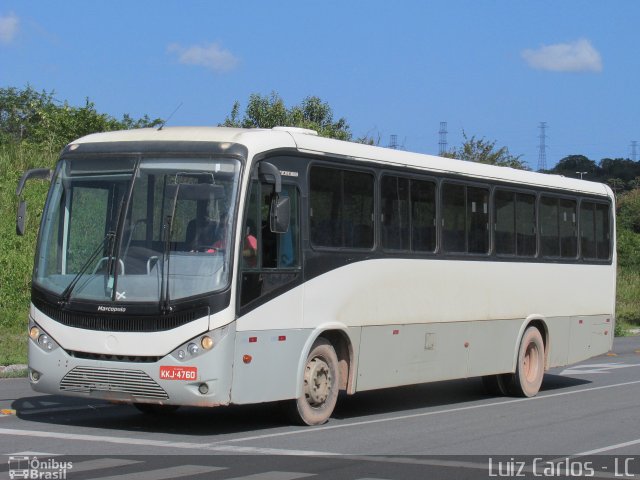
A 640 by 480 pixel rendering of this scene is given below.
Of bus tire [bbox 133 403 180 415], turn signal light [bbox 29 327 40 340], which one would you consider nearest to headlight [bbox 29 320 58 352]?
turn signal light [bbox 29 327 40 340]

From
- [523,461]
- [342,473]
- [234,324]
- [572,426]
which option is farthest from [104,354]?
[572,426]

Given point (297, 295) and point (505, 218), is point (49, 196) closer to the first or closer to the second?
point (297, 295)

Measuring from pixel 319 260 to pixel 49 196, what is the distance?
3073 mm

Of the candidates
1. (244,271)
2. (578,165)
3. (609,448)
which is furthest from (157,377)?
(578,165)

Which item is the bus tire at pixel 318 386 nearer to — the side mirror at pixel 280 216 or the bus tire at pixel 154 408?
the side mirror at pixel 280 216

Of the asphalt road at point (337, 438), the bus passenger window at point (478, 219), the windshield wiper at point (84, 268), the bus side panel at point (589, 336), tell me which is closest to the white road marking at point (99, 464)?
the asphalt road at point (337, 438)

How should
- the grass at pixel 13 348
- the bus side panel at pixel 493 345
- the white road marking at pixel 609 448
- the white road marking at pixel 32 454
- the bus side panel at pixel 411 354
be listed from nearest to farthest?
the white road marking at pixel 32 454 < the white road marking at pixel 609 448 < the bus side panel at pixel 411 354 < the bus side panel at pixel 493 345 < the grass at pixel 13 348

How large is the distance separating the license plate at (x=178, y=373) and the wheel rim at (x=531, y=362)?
7.61 meters

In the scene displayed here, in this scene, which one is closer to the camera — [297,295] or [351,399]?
[297,295]

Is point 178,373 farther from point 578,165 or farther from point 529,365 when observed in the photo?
point 578,165

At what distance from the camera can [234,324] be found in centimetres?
1182

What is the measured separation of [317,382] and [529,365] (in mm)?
5781

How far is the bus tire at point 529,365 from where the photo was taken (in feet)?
57.6

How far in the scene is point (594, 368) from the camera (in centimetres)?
2361
